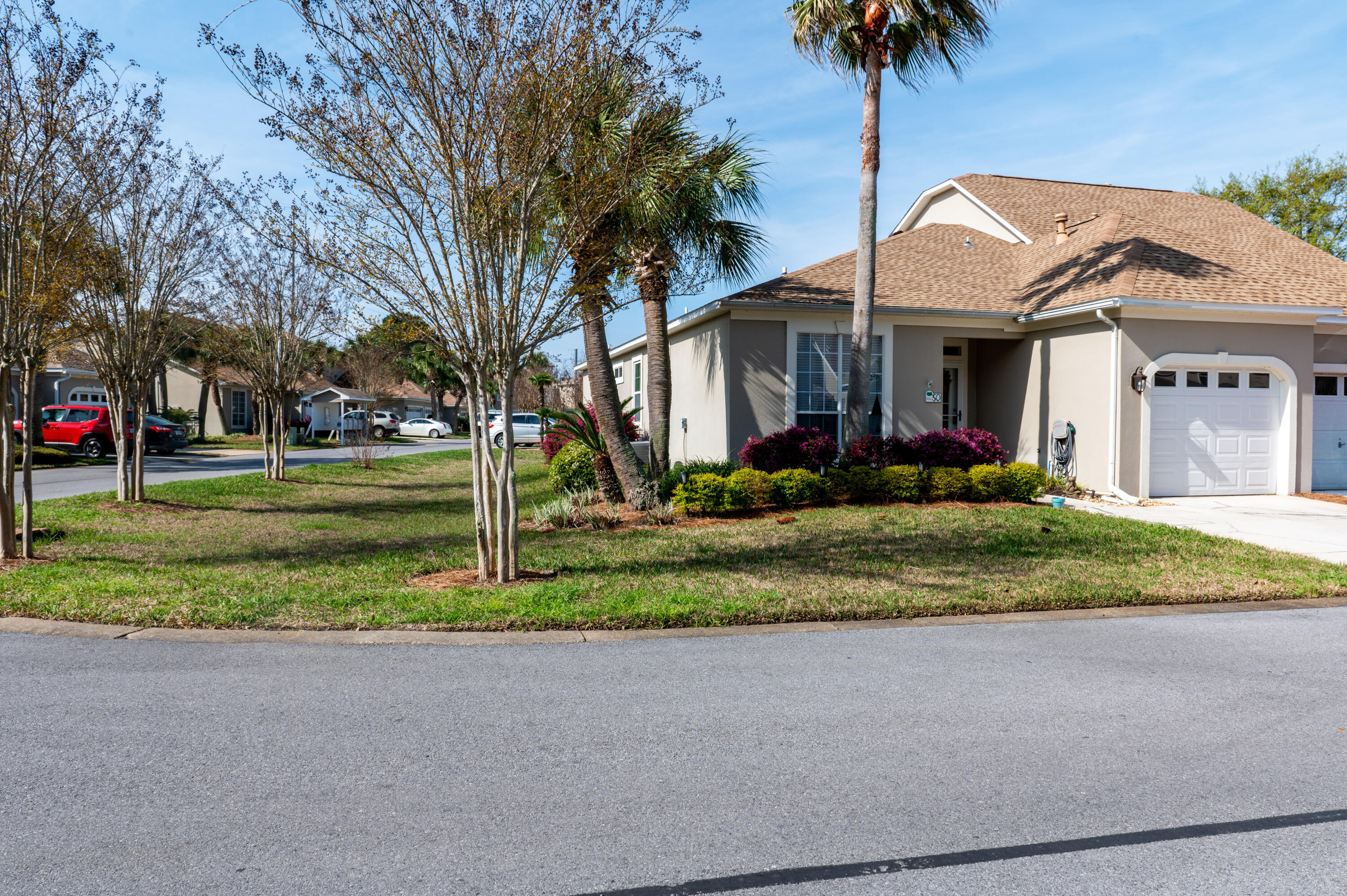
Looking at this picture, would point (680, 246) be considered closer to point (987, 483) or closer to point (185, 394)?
point (987, 483)

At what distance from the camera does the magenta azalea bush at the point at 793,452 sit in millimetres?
13445

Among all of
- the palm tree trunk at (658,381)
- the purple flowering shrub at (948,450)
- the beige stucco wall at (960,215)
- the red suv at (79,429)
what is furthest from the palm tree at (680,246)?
the red suv at (79,429)

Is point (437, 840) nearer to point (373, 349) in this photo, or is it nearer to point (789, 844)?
point (789, 844)

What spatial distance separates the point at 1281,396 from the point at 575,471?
11852mm

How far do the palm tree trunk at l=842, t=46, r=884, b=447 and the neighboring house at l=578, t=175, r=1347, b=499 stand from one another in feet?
4.10

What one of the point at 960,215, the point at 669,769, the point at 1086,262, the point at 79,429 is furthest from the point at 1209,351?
the point at 79,429

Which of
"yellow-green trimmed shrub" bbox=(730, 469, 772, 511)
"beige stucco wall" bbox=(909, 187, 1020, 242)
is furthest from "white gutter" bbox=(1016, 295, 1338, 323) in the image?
"beige stucco wall" bbox=(909, 187, 1020, 242)

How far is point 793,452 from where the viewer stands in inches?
531

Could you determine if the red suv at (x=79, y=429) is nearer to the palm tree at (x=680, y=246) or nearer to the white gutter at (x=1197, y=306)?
the palm tree at (x=680, y=246)

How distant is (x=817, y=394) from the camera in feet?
48.9

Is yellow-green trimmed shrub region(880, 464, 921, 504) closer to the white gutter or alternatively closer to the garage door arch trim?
the garage door arch trim

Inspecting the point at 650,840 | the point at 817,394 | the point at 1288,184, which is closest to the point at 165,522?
Result: the point at 817,394

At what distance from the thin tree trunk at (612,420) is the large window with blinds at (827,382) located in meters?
3.51

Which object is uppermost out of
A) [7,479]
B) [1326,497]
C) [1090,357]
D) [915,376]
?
[1090,357]
